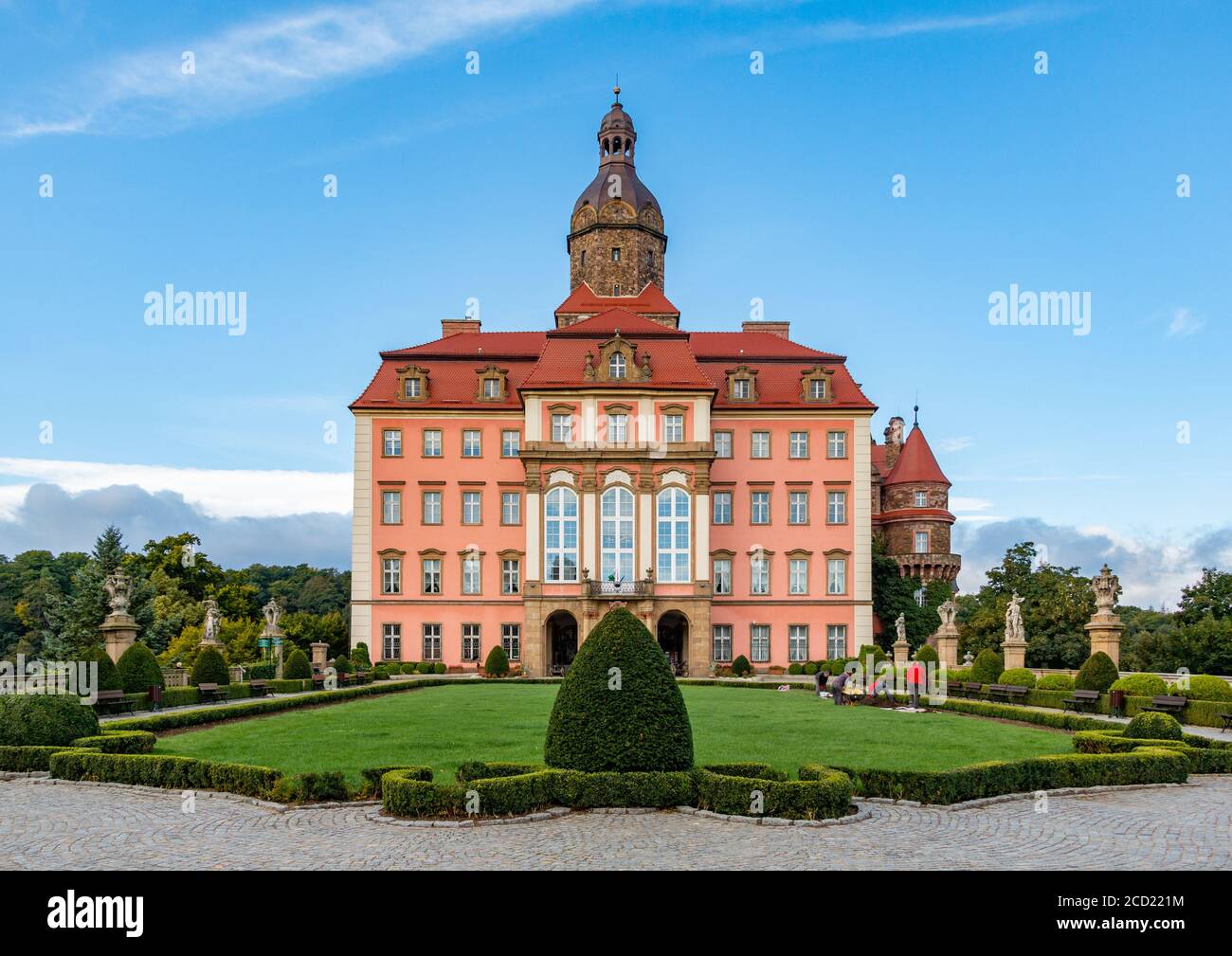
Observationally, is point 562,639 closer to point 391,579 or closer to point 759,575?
point 391,579

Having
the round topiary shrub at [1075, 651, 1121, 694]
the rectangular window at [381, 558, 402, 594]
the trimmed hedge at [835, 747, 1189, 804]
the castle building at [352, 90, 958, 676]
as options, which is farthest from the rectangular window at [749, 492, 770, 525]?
the trimmed hedge at [835, 747, 1189, 804]

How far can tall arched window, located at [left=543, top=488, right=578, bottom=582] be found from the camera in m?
45.5

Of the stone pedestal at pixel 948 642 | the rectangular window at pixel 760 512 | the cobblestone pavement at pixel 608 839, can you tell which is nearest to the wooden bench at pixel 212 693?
the cobblestone pavement at pixel 608 839

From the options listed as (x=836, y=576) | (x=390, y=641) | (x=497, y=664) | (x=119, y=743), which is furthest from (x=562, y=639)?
(x=119, y=743)

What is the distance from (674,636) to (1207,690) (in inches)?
1054

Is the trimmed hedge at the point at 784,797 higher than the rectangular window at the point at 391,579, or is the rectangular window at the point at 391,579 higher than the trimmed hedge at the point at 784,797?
the rectangular window at the point at 391,579

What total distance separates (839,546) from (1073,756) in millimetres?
34724

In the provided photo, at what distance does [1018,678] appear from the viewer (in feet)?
99.3

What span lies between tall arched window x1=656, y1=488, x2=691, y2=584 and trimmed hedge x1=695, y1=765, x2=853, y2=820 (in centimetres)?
3343

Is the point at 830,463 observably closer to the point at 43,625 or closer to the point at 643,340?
the point at 643,340

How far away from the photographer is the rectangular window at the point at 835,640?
48344mm

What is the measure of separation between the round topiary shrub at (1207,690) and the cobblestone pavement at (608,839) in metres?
12.4

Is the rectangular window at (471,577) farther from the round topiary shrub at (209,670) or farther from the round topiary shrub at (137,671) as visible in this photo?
the round topiary shrub at (137,671)
